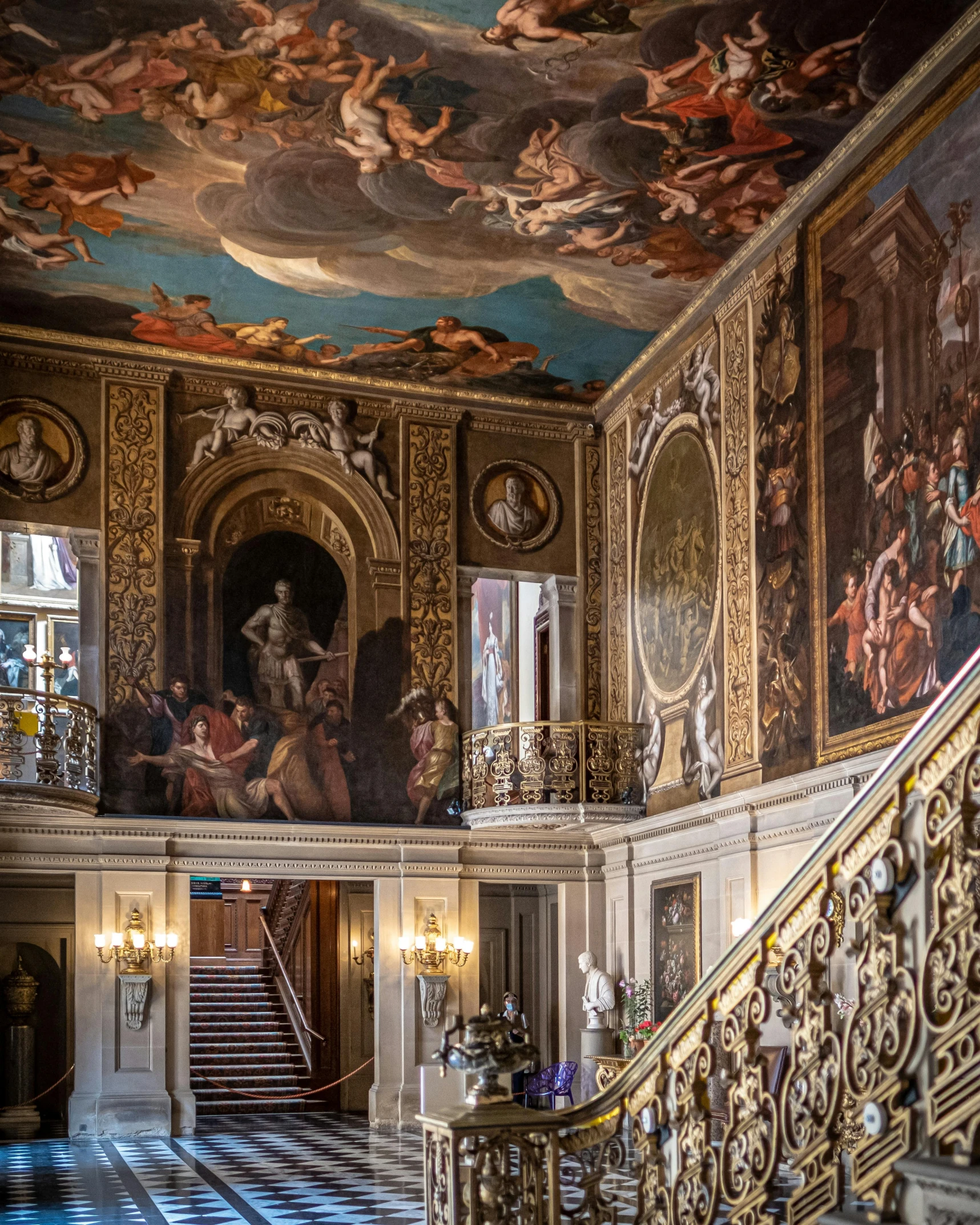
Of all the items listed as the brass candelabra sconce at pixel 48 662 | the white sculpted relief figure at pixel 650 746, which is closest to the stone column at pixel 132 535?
the brass candelabra sconce at pixel 48 662

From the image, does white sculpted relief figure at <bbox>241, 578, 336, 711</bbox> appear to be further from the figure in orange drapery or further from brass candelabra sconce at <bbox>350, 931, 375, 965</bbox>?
brass candelabra sconce at <bbox>350, 931, 375, 965</bbox>

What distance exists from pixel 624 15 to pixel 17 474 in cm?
935

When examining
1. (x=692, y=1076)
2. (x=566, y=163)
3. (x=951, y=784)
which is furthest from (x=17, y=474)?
(x=951, y=784)

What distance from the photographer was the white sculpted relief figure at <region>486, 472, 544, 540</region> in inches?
766

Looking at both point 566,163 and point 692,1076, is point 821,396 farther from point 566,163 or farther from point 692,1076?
point 692,1076

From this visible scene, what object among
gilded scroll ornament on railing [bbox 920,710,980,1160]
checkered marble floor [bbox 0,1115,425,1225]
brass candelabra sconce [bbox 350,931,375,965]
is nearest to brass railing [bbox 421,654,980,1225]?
gilded scroll ornament on railing [bbox 920,710,980,1160]

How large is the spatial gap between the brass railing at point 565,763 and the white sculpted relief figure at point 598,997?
2.14 m

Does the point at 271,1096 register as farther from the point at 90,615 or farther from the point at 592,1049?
the point at 90,615

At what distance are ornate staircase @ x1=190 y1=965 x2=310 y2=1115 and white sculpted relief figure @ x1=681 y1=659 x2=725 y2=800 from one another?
832 cm

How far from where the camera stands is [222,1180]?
1312 centimetres

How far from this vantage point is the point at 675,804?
16.8 metres

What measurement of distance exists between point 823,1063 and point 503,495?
14.9m

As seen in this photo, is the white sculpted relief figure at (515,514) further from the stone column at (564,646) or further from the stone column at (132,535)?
the stone column at (132,535)

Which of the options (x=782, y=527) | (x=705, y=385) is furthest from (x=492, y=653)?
(x=782, y=527)
